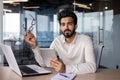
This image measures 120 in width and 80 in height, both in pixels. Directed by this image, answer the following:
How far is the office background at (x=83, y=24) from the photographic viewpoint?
6.02 meters

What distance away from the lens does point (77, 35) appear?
241 centimetres

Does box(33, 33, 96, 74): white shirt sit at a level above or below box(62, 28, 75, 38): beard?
below

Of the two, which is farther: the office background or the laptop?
the office background

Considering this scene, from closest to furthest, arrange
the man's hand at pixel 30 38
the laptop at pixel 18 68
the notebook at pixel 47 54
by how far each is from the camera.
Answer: the laptop at pixel 18 68 < the man's hand at pixel 30 38 < the notebook at pixel 47 54

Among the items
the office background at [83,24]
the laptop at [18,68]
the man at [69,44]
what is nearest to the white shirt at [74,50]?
the man at [69,44]

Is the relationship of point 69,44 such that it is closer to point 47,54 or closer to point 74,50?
point 74,50

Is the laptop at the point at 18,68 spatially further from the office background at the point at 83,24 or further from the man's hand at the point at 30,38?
the office background at the point at 83,24

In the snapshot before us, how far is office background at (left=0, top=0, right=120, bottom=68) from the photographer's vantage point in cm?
602

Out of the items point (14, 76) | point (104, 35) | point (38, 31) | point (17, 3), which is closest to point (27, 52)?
point (38, 31)

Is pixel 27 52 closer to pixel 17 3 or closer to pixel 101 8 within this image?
pixel 17 3

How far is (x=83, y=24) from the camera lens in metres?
6.34

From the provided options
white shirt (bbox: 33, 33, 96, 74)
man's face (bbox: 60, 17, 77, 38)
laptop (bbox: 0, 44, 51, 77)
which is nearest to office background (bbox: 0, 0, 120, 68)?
white shirt (bbox: 33, 33, 96, 74)

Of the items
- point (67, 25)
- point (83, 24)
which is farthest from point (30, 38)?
point (83, 24)

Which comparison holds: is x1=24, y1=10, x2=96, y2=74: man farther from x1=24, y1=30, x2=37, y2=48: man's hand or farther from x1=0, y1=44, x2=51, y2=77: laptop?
x1=0, y1=44, x2=51, y2=77: laptop
